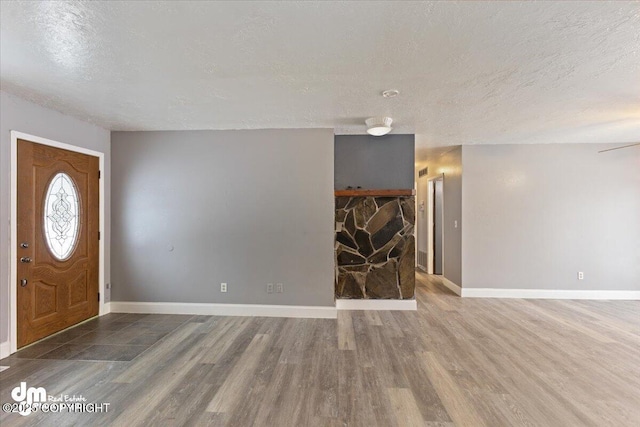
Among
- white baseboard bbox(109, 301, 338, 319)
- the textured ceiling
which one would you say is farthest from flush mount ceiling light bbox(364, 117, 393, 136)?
white baseboard bbox(109, 301, 338, 319)

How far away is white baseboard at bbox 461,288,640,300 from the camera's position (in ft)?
16.4

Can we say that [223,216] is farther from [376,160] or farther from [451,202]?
[451,202]

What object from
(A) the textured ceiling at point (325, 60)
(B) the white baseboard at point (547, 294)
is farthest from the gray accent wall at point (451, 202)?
(A) the textured ceiling at point (325, 60)

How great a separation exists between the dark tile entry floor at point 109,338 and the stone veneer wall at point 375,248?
2.24 m

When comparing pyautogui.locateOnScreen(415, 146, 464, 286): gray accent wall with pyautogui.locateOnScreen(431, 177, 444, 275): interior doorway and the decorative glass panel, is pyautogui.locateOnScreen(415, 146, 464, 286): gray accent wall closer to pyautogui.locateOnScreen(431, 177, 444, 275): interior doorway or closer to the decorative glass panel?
pyautogui.locateOnScreen(431, 177, 444, 275): interior doorway

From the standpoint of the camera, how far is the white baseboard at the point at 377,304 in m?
4.49

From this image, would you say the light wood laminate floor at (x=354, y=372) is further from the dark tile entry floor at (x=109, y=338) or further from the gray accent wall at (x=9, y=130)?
the gray accent wall at (x=9, y=130)

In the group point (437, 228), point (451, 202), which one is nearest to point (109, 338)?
point (451, 202)

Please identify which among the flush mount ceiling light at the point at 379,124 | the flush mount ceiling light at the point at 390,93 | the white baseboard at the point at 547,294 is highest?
the flush mount ceiling light at the point at 390,93

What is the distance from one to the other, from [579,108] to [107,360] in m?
5.59

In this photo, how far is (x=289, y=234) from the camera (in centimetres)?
425

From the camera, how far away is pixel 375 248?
4547mm

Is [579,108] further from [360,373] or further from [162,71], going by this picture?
[162,71]


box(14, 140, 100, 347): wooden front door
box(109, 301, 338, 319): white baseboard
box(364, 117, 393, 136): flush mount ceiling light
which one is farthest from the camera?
box(109, 301, 338, 319): white baseboard
